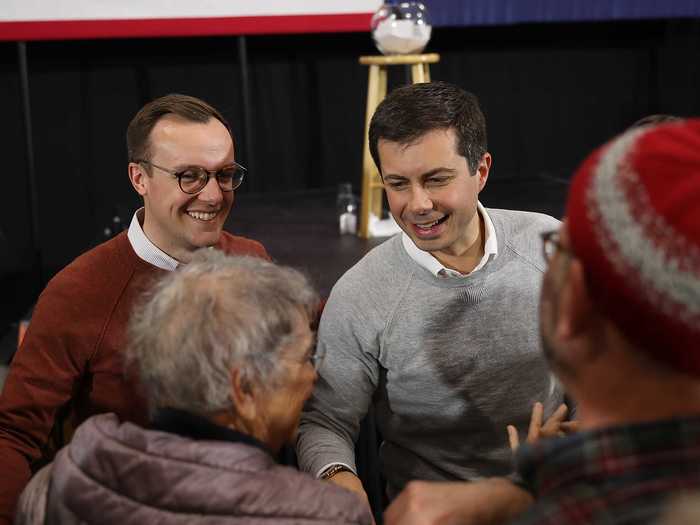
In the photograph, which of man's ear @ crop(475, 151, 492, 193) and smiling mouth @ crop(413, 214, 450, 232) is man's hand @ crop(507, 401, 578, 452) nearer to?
smiling mouth @ crop(413, 214, 450, 232)

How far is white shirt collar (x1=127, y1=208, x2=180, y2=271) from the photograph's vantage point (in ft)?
6.25

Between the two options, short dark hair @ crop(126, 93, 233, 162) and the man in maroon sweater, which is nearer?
the man in maroon sweater

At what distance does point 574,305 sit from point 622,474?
0.17m

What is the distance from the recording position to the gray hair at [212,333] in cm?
117

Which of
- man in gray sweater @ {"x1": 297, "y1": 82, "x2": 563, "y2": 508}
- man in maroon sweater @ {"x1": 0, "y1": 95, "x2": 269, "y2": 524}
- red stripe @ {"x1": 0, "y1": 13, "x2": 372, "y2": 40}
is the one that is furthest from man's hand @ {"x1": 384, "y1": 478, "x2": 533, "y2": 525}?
red stripe @ {"x1": 0, "y1": 13, "x2": 372, "y2": 40}

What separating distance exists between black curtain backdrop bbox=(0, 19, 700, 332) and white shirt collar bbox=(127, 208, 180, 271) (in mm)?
2274

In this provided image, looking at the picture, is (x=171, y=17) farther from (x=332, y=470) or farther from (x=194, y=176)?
(x=332, y=470)

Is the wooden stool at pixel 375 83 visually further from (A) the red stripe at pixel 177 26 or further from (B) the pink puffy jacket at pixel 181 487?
(B) the pink puffy jacket at pixel 181 487

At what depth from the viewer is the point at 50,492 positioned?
1.16m

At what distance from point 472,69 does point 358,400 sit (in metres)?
4.17

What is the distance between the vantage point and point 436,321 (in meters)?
1.82

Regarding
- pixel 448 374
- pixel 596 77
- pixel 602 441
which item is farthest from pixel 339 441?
pixel 596 77

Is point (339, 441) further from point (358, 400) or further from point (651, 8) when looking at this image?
point (651, 8)

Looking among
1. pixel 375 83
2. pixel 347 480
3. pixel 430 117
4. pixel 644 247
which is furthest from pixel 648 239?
pixel 375 83
